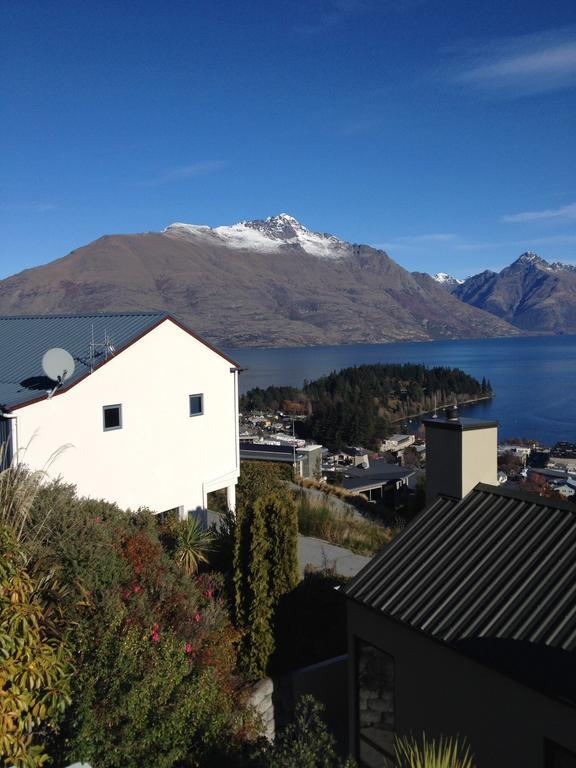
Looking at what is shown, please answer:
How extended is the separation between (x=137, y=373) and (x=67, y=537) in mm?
6832

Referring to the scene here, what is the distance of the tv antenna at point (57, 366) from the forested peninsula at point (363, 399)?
234 feet

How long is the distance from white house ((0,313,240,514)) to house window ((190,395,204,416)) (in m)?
0.03

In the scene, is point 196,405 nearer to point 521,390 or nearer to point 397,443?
point 397,443

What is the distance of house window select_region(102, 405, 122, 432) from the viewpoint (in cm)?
1311

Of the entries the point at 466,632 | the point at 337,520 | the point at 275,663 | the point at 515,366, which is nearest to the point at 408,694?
the point at 466,632

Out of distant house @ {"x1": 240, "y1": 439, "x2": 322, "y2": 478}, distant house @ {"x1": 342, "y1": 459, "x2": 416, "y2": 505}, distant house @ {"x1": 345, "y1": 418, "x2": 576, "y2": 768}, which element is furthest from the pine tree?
distant house @ {"x1": 342, "y1": 459, "x2": 416, "y2": 505}

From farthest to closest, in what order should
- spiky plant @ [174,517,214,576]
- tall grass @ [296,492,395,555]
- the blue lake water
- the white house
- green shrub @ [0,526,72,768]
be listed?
the blue lake water, tall grass @ [296,492,395,555], the white house, spiky plant @ [174,517,214,576], green shrub @ [0,526,72,768]

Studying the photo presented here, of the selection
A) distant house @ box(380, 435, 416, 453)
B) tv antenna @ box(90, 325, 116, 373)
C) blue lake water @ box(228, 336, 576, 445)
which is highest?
tv antenna @ box(90, 325, 116, 373)

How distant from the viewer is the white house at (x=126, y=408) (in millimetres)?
12133

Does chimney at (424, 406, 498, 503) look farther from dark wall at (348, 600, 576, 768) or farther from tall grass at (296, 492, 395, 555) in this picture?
tall grass at (296, 492, 395, 555)

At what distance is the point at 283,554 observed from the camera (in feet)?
28.0

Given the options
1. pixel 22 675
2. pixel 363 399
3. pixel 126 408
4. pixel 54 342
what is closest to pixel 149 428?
pixel 126 408

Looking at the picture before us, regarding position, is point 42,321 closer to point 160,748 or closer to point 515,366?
point 160,748

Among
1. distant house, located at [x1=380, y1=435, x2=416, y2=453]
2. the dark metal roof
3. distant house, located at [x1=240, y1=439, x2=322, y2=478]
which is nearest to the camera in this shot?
the dark metal roof
